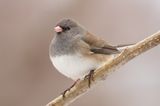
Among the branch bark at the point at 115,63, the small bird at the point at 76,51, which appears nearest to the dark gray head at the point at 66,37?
the small bird at the point at 76,51

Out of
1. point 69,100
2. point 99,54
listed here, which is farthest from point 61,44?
point 69,100

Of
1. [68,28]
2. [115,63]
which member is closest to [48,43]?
[68,28]

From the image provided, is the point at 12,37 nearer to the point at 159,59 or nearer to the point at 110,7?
the point at 110,7

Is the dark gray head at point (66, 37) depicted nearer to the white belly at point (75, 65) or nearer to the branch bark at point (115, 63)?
the white belly at point (75, 65)

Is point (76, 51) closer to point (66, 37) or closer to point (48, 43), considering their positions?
point (66, 37)

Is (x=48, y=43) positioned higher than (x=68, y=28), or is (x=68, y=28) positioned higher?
(x=68, y=28)

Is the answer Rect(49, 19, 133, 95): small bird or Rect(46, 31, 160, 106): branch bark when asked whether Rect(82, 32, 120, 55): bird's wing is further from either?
Rect(46, 31, 160, 106): branch bark
